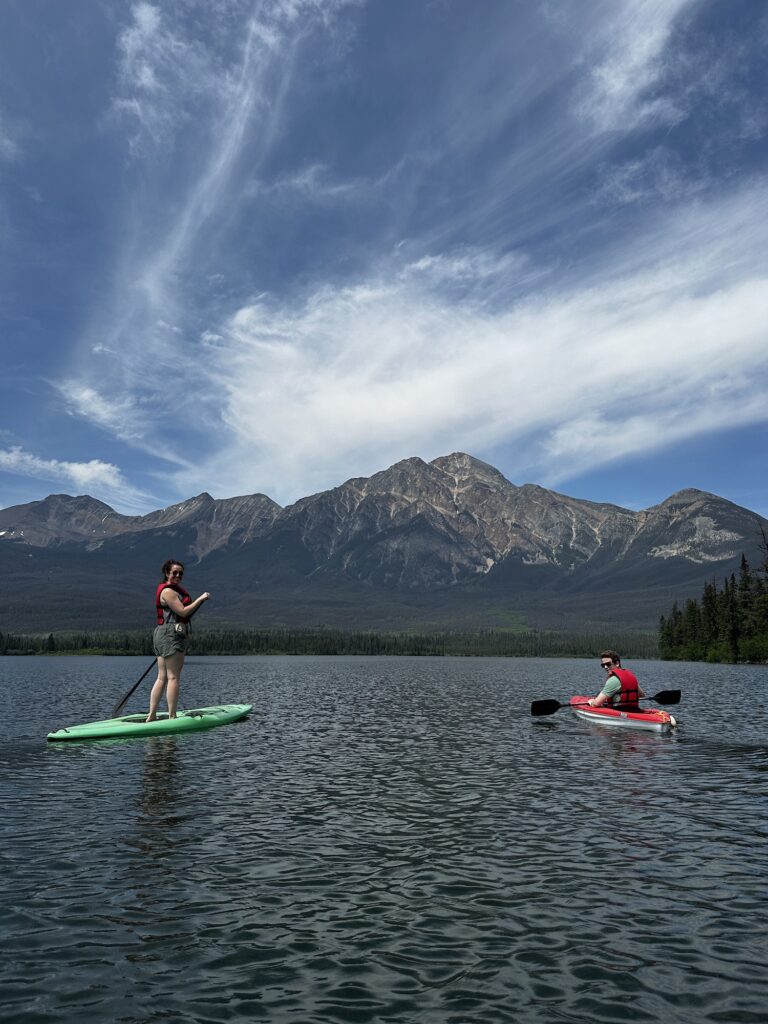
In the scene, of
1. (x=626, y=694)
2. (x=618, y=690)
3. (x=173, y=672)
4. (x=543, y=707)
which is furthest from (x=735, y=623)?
(x=173, y=672)

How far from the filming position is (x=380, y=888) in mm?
14023

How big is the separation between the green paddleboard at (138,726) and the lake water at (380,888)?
1.71 meters

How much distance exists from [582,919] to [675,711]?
46721 millimetres

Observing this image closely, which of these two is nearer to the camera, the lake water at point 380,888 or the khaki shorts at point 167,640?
the lake water at point 380,888

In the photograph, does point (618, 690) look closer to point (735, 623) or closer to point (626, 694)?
point (626, 694)

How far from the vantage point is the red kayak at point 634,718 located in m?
38.8

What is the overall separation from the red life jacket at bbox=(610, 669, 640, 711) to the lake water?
12.1m

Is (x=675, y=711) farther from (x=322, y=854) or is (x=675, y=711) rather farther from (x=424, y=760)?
(x=322, y=854)

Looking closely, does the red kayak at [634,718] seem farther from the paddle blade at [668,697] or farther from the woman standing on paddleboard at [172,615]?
the woman standing on paddleboard at [172,615]

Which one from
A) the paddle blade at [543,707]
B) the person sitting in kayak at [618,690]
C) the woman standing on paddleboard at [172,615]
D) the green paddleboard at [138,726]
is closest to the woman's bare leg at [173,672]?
the woman standing on paddleboard at [172,615]

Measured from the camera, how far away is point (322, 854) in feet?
53.6

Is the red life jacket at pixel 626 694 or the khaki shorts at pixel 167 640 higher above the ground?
the khaki shorts at pixel 167 640

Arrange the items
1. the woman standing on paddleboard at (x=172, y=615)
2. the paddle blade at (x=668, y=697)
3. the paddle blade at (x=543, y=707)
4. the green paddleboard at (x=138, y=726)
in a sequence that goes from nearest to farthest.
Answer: the woman standing on paddleboard at (x=172, y=615) → the green paddleboard at (x=138, y=726) → the paddle blade at (x=543, y=707) → the paddle blade at (x=668, y=697)

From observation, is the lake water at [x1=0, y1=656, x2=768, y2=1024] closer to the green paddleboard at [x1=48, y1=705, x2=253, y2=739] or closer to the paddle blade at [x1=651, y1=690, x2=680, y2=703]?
the green paddleboard at [x1=48, y1=705, x2=253, y2=739]
